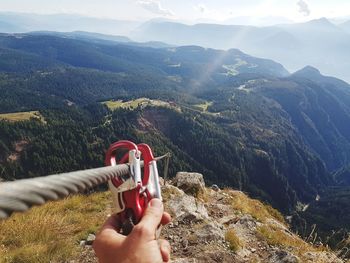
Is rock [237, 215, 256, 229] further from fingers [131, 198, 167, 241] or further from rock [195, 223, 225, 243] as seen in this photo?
fingers [131, 198, 167, 241]

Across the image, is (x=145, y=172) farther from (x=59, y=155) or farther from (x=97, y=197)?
(x=59, y=155)

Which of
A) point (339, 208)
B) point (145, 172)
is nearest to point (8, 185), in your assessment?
point (145, 172)

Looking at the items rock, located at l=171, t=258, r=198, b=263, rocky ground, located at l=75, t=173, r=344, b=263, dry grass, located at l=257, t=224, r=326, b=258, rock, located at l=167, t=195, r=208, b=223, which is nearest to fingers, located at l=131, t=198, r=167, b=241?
rock, located at l=171, t=258, r=198, b=263

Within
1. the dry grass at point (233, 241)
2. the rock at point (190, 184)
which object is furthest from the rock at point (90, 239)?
the rock at point (190, 184)

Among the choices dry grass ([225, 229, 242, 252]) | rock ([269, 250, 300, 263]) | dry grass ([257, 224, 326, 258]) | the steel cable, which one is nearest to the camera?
the steel cable

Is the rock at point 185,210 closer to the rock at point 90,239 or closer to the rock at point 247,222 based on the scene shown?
the rock at point 247,222

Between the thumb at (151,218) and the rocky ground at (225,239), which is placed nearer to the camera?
the thumb at (151,218)

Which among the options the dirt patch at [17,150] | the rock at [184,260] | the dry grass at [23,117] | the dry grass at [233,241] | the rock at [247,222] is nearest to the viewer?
the rock at [184,260]
